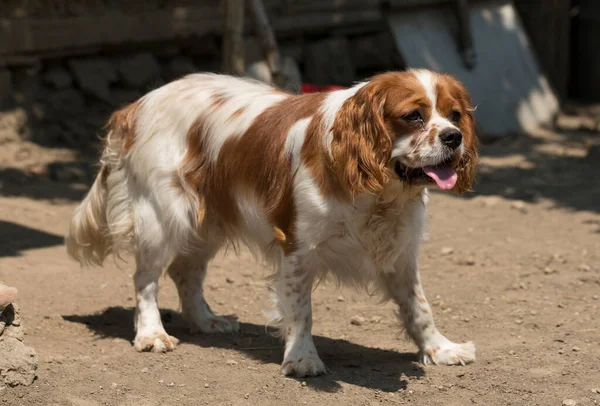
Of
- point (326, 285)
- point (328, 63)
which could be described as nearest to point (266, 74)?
point (328, 63)

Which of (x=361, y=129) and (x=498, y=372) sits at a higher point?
(x=361, y=129)

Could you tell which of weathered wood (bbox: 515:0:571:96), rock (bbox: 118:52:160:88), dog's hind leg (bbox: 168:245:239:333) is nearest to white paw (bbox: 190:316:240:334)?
dog's hind leg (bbox: 168:245:239:333)

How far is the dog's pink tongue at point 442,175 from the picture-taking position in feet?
14.9

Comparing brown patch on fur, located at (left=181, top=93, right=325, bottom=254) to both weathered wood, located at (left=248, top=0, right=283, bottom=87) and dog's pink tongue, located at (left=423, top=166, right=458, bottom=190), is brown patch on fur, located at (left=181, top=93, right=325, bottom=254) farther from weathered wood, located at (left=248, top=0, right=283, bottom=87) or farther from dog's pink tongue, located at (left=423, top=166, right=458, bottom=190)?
weathered wood, located at (left=248, top=0, right=283, bottom=87)

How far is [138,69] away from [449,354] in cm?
656

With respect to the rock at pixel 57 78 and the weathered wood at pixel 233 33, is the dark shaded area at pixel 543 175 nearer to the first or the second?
the weathered wood at pixel 233 33

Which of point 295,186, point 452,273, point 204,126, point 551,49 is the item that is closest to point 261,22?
point 452,273

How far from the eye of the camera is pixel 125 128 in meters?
5.64

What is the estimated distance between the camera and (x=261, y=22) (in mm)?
9398

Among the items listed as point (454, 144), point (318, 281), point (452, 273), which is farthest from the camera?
point (452, 273)

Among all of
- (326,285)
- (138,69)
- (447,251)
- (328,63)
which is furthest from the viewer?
(328,63)

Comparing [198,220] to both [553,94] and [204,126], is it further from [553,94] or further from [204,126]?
[553,94]

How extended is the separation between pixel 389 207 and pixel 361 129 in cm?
44

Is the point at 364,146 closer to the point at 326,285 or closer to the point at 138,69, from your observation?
the point at 326,285
